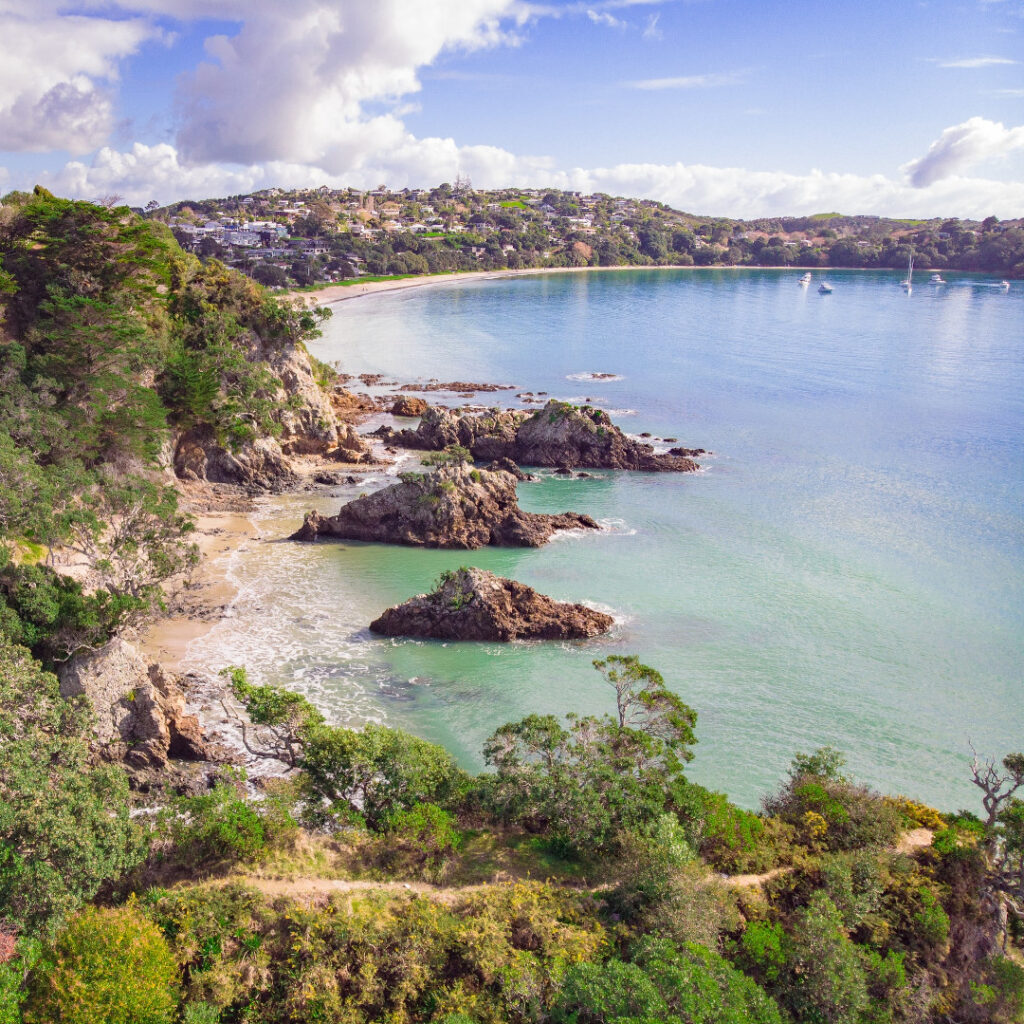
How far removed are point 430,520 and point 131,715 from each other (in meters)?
18.3

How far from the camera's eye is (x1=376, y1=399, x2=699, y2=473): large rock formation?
5081 cm

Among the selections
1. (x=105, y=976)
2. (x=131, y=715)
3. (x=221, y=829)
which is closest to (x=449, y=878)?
(x=221, y=829)

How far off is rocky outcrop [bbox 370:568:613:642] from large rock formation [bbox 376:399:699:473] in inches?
885

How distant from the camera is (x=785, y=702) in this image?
2552 cm

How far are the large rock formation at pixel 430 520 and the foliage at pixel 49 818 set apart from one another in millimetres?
20578

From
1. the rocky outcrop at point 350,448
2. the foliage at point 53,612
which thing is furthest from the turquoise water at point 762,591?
the rocky outcrop at point 350,448

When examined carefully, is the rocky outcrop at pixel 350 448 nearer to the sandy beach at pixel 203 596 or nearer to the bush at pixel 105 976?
the sandy beach at pixel 203 596

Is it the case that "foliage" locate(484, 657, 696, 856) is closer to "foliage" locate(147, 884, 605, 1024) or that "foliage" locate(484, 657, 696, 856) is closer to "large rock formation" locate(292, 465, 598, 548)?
"foliage" locate(147, 884, 605, 1024)

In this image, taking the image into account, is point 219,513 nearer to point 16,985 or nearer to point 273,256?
point 16,985

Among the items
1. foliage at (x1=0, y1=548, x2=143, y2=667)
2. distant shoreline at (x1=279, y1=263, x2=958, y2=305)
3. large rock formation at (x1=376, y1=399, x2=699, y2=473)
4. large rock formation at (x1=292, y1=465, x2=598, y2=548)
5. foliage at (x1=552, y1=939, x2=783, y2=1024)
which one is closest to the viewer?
foliage at (x1=552, y1=939, x2=783, y2=1024)

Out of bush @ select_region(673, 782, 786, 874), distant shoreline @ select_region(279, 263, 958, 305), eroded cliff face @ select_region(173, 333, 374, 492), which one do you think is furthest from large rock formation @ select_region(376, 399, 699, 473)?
distant shoreline @ select_region(279, 263, 958, 305)

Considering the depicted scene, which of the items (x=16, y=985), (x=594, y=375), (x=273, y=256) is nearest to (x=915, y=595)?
(x=16, y=985)

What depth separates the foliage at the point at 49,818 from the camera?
13.1m

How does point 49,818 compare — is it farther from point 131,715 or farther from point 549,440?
point 549,440
